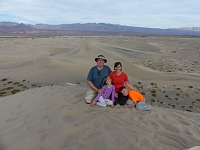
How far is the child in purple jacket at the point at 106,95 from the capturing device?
28.0 feet

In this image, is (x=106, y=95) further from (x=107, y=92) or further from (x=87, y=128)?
(x=87, y=128)

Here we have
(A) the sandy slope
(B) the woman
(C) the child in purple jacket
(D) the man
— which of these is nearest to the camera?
(A) the sandy slope

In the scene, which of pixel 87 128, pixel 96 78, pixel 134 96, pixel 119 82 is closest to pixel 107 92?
pixel 119 82

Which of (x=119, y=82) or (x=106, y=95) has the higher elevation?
(x=119, y=82)

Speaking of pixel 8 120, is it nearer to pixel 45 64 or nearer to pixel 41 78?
pixel 41 78

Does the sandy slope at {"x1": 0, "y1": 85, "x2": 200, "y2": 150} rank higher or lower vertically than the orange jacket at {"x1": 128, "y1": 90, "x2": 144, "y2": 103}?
lower

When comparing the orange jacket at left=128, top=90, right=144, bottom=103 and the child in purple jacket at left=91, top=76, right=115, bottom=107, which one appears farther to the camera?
the orange jacket at left=128, top=90, right=144, bottom=103

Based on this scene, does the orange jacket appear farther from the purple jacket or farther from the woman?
the purple jacket

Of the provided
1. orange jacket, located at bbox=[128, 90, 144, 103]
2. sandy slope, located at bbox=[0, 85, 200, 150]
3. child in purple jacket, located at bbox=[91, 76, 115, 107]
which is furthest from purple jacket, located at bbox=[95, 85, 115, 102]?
orange jacket, located at bbox=[128, 90, 144, 103]

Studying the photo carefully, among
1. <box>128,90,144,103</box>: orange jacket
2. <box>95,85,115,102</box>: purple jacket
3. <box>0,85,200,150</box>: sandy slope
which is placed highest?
<box>95,85,115,102</box>: purple jacket

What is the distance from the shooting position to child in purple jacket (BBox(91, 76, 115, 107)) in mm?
8535

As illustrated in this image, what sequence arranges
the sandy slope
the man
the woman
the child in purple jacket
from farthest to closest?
the man < the woman < the child in purple jacket < the sandy slope

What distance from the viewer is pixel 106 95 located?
28.3 ft

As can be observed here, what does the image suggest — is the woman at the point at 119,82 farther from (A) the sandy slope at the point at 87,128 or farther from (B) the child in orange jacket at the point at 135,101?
(A) the sandy slope at the point at 87,128
